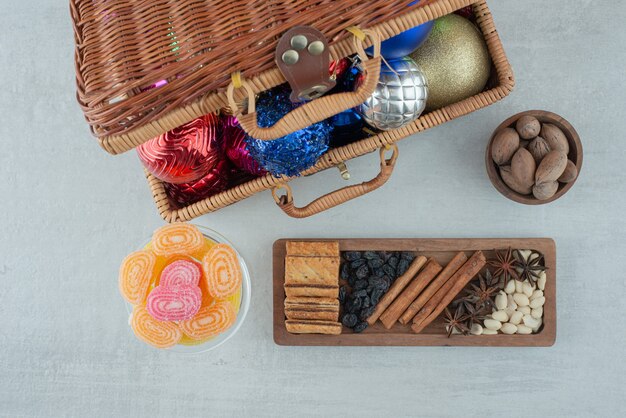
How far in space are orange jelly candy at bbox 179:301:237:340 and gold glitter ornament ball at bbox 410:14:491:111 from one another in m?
0.48

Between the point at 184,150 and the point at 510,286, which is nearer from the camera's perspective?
the point at 184,150

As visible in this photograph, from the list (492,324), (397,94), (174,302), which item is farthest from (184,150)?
(492,324)

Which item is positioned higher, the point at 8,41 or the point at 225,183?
the point at 8,41

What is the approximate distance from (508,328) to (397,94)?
0.52 meters

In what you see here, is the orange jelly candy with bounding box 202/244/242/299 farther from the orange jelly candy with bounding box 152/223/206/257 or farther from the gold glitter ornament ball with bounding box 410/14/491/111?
the gold glitter ornament ball with bounding box 410/14/491/111

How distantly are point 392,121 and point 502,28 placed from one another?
1.30 feet

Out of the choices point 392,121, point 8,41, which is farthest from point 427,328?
point 8,41

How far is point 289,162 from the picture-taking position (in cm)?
85

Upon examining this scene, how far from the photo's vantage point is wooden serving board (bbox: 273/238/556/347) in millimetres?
1095

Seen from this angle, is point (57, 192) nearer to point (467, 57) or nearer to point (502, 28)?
point (467, 57)

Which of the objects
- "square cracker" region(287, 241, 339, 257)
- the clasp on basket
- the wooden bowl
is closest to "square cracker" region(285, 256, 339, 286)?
"square cracker" region(287, 241, 339, 257)

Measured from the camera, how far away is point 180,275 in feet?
2.78

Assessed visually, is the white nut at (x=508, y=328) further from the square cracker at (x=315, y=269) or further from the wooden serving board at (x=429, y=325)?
the square cracker at (x=315, y=269)

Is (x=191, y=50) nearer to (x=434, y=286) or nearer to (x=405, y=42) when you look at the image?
(x=405, y=42)
